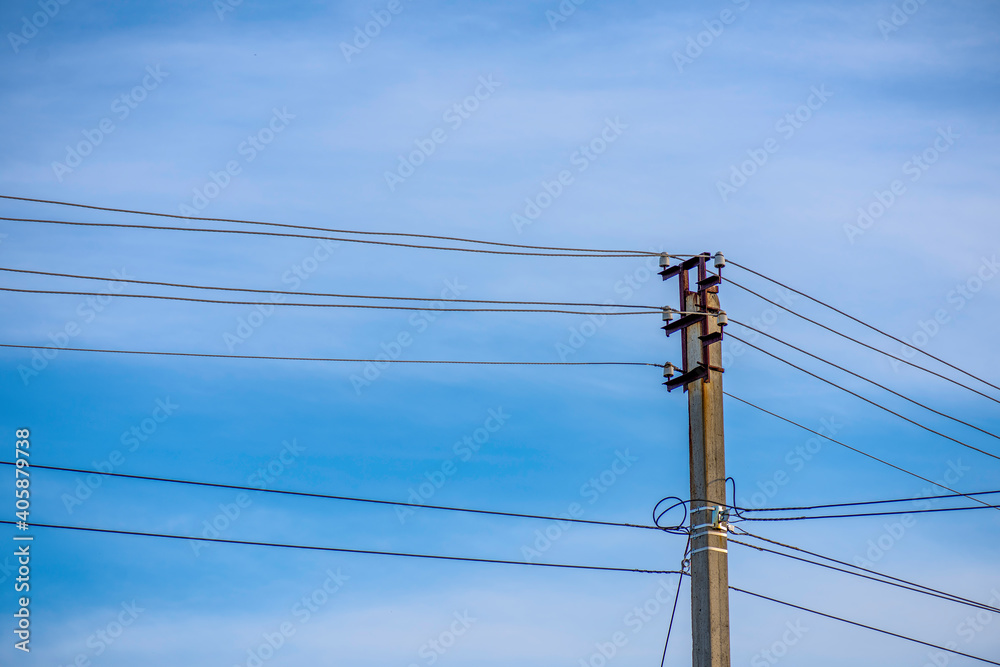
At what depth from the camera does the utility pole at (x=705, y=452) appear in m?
14.1

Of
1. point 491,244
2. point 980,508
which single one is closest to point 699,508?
point 491,244

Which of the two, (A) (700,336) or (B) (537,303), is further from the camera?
(B) (537,303)

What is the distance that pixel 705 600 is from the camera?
1419 cm

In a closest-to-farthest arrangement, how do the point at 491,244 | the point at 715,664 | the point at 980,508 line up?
the point at 715,664, the point at 491,244, the point at 980,508

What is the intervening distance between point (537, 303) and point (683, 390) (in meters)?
2.70

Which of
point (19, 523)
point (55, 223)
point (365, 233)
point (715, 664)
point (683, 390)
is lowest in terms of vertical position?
point (715, 664)

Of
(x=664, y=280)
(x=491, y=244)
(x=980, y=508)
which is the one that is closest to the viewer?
(x=664, y=280)

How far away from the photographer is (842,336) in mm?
18312

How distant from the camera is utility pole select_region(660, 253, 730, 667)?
557 inches

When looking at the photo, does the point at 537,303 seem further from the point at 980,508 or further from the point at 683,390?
the point at 980,508

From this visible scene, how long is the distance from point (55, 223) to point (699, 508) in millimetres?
8718

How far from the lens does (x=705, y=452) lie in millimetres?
14797

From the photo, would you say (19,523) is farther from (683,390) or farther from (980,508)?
(980,508)

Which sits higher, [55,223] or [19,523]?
[55,223]
